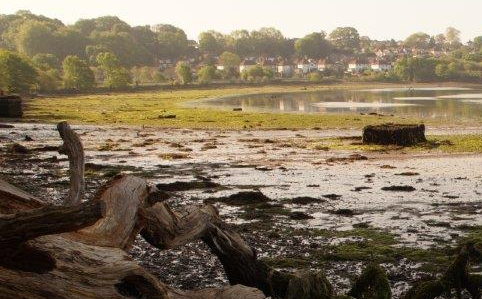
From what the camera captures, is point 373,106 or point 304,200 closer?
point 304,200

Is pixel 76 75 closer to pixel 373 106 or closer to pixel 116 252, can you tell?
pixel 373 106

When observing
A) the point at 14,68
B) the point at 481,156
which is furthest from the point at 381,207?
the point at 14,68

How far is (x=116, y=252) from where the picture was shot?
19.3 feet

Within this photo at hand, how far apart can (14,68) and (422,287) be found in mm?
101392

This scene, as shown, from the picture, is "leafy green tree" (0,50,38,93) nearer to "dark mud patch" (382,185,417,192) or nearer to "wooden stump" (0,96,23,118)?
"wooden stump" (0,96,23,118)

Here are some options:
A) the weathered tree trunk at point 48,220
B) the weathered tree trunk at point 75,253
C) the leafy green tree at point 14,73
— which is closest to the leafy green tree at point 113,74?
the leafy green tree at point 14,73

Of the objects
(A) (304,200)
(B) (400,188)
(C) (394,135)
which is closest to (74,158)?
(A) (304,200)

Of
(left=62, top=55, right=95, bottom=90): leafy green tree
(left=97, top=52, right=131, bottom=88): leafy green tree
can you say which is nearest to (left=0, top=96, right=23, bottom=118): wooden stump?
(left=62, top=55, right=95, bottom=90): leafy green tree

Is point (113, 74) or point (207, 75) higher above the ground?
point (113, 74)

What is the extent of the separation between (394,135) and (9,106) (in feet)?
117

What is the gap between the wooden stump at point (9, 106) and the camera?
169 ft

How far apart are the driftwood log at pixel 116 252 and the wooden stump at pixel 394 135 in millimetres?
26392

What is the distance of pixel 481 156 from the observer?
28.8 metres

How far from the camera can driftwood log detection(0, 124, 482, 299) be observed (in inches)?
179
